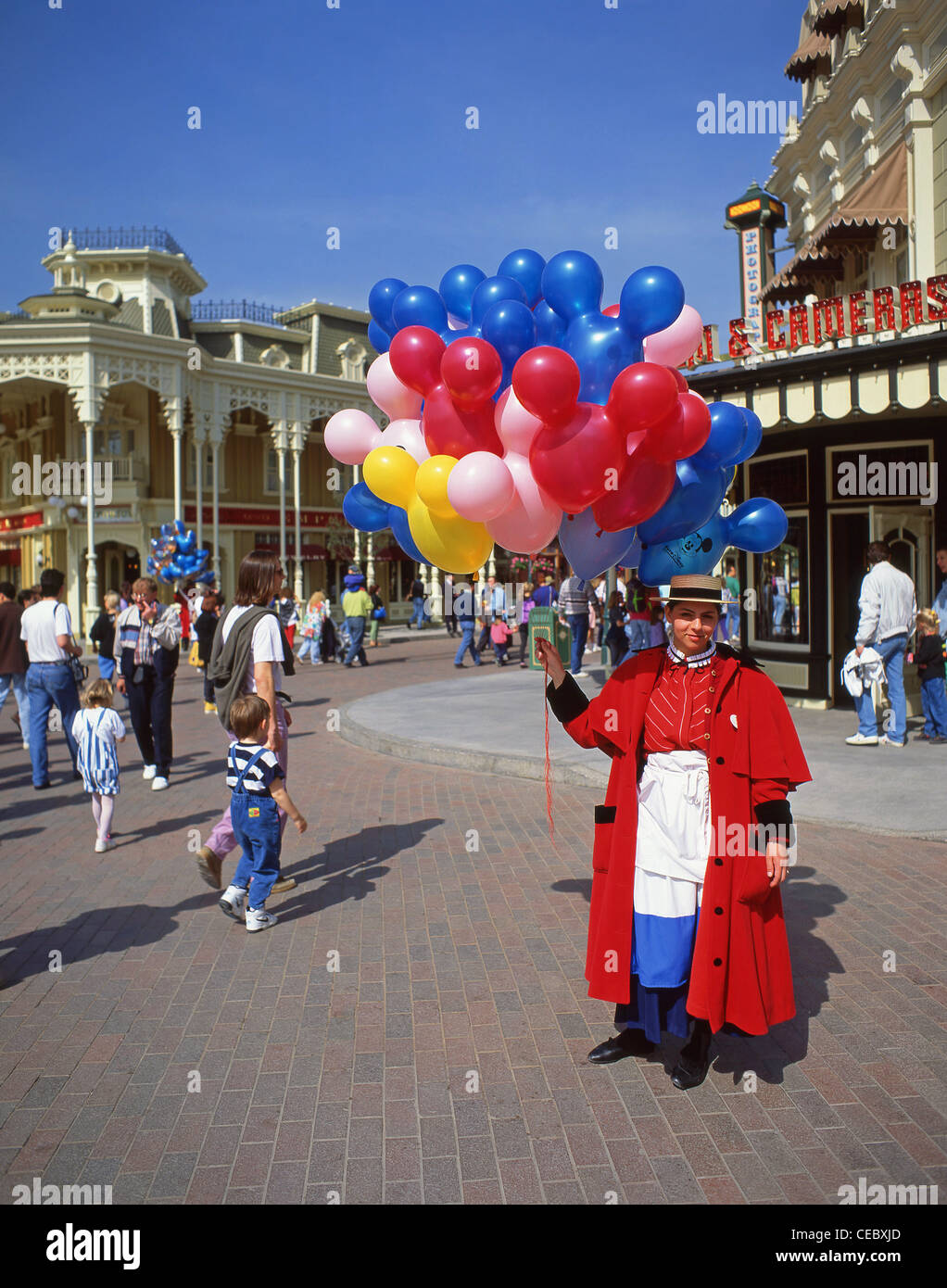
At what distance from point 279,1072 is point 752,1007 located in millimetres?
1681

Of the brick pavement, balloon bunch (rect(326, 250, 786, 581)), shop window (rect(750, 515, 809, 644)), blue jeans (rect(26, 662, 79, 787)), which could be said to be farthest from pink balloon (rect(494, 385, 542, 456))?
shop window (rect(750, 515, 809, 644))

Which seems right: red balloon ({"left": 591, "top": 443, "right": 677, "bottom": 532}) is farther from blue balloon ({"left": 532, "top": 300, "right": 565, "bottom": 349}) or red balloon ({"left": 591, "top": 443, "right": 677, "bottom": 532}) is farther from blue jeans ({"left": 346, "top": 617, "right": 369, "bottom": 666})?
blue jeans ({"left": 346, "top": 617, "right": 369, "bottom": 666})

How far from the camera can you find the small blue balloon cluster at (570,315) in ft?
10.7

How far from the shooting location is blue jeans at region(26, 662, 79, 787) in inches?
334

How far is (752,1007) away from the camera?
3.12 meters

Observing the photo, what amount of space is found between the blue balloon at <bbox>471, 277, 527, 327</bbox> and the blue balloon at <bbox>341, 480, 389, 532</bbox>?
33.5 inches

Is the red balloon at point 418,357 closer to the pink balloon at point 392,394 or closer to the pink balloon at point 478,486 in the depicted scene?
the pink balloon at point 392,394

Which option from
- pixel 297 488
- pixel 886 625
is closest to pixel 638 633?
pixel 886 625

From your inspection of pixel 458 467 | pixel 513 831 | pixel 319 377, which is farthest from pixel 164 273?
pixel 458 467

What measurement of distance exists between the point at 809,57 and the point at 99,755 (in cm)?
1991

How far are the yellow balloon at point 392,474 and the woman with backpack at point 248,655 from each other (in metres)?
1.71

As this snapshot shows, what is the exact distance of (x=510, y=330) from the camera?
331 centimetres

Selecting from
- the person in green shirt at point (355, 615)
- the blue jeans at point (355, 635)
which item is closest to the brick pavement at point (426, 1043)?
the person in green shirt at point (355, 615)

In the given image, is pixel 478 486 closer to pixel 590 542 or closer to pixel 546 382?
pixel 546 382
